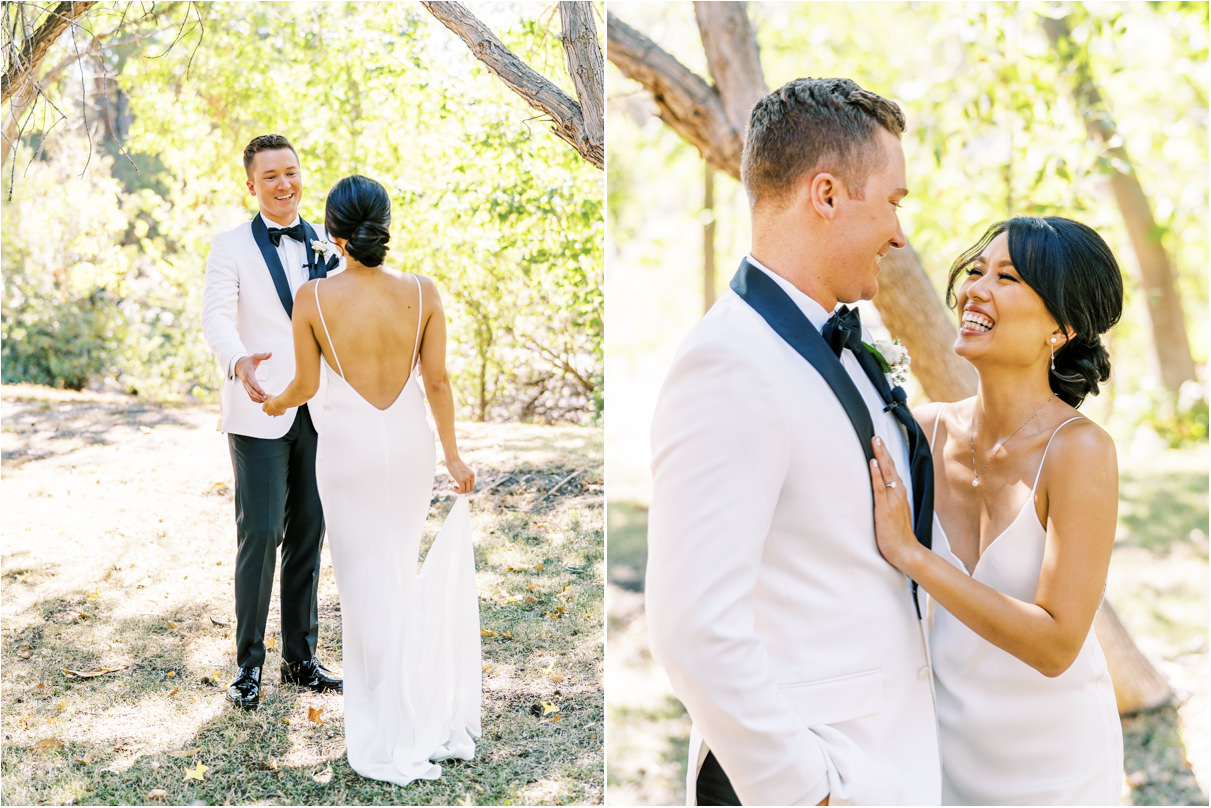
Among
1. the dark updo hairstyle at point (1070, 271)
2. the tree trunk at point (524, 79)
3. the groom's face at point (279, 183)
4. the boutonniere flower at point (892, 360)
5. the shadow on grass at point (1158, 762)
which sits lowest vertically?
the shadow on grass at point (1158, 762)

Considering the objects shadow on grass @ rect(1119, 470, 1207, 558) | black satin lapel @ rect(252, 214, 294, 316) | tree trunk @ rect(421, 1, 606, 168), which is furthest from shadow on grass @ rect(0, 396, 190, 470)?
shadow on grass @ rect(1119, 470, 1207, 558)

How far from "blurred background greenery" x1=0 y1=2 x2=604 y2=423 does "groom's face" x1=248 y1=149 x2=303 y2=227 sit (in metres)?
0.05

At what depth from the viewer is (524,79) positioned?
357 centimetres

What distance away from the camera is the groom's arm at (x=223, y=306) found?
3.50 metres

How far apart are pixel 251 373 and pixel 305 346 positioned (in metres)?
0.38

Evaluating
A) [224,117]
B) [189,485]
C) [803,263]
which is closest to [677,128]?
[224,117]

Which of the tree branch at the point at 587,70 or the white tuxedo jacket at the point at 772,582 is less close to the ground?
the tree branch at the point at 587,70

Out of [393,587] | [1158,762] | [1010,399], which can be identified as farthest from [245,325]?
[1158,762]

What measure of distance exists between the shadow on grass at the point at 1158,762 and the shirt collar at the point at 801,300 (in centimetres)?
339

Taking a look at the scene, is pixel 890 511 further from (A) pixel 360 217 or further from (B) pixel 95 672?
(B) pixel 95 672

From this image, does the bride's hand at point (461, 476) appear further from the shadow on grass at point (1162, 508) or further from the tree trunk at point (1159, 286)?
the tree trunk at point (1159, 286)

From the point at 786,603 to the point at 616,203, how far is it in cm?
869

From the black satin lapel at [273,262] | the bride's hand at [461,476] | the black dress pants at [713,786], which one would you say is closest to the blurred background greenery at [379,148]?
the black satin lapel at [273,262]

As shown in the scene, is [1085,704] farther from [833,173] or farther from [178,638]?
[178,638]
